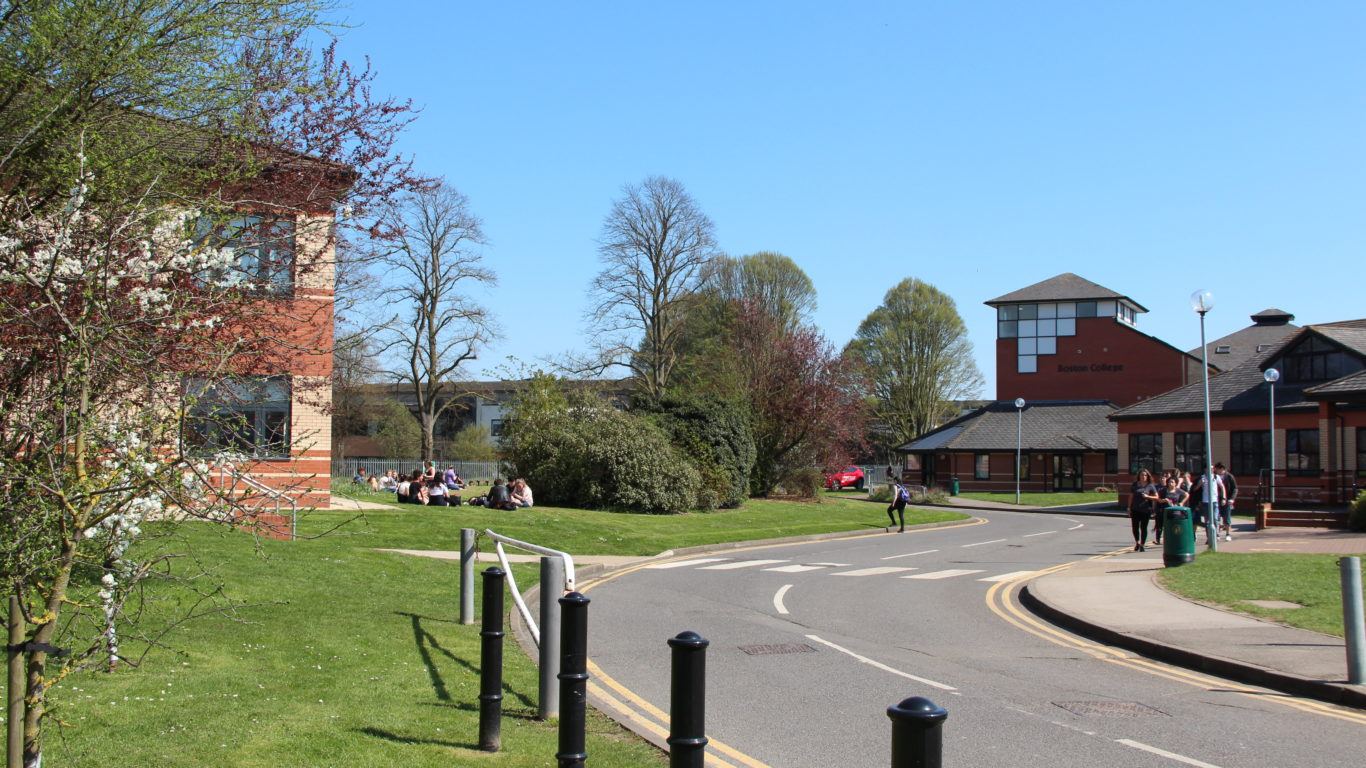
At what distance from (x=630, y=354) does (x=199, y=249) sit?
53784 millimetres

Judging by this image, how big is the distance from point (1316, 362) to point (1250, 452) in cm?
430

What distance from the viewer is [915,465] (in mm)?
71562

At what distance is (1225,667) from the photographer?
10625mm

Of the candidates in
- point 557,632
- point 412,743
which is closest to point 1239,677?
point 557,632

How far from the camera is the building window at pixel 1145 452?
50.1m

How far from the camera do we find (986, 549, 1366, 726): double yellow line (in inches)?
360

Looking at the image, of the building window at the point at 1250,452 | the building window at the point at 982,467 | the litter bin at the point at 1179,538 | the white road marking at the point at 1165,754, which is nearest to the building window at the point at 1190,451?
the building window at the point at 1250,452

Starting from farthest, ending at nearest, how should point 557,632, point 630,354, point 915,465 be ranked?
1. point 915,465
2. point 630,354
3. point 557,632

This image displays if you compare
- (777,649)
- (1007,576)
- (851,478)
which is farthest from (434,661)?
(851,478)

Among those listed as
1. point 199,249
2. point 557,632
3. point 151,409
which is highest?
point 199,249

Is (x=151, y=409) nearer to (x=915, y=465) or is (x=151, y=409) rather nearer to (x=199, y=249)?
(x=199, y=249)

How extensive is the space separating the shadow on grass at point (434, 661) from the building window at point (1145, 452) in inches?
1755

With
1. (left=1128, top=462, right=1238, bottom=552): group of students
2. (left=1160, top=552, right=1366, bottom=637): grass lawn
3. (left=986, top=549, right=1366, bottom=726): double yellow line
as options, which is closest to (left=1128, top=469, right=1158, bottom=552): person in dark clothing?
(left=1128, top=462, right=1238, bottom=552): group of students

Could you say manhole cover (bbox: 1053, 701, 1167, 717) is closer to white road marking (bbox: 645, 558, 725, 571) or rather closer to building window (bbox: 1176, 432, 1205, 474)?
white road marking (bbox: 645, 558, 725, 571)
